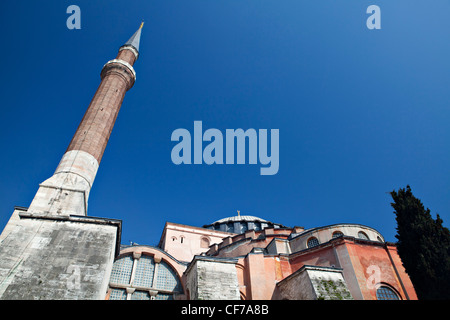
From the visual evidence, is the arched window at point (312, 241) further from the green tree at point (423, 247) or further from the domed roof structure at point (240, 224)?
the domed roof structure at point (240, 224)

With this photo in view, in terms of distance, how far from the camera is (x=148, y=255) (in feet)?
44.1

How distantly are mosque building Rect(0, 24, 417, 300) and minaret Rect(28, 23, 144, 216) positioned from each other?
0.05 meters

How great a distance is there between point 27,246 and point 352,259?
1273cm

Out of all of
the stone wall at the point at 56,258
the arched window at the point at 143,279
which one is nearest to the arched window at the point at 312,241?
the arched window at the point at 143,279

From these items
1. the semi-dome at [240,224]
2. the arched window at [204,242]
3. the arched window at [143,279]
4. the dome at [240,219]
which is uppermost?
the dome at [240,219]

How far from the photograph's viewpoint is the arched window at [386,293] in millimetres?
12050

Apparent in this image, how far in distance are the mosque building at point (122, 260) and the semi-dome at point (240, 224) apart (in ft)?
26.4

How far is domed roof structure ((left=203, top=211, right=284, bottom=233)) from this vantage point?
86.3ft

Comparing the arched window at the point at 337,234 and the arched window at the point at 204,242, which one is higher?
the arched window at the point at 204,242

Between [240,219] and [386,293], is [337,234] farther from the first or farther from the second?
[240,219]

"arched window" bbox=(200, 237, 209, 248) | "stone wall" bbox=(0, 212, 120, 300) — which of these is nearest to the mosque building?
"stone wall" bbox=(0, 212, 120, 300)
